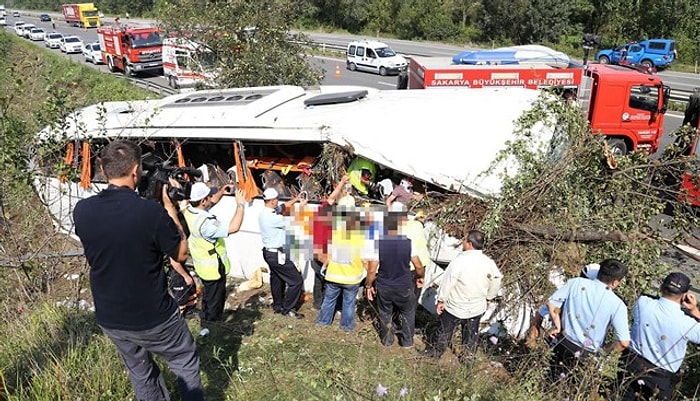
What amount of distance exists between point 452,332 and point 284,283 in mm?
1976

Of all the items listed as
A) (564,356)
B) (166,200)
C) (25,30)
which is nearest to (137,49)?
(166,200)

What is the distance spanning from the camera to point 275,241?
17.3ft

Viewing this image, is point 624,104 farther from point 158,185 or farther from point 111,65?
point 111,65

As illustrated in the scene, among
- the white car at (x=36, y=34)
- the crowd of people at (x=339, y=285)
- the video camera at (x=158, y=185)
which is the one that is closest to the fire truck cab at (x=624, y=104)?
the crowd of people at (x=339, y=285)

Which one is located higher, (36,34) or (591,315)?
(591,315)

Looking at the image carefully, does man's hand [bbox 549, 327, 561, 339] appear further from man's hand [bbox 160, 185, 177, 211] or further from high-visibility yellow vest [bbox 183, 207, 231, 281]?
man's hand [bbox 160, 185, 177, 211]

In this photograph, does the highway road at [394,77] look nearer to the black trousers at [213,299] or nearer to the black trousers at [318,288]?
the black trousers at [318,288]

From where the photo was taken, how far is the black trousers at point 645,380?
3744mm

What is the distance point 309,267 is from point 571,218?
9.71ft

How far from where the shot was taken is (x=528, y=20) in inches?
1312

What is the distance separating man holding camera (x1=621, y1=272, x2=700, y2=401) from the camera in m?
3.62

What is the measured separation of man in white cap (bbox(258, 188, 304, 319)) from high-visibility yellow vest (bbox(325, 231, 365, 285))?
1.71 feet

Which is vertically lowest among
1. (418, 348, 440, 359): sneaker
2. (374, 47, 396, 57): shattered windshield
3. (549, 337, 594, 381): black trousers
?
(418, 348, 440, 359): sneaker

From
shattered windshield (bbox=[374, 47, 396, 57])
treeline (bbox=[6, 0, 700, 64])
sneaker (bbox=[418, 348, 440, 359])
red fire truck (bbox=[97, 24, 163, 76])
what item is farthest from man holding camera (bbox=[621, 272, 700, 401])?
treeline (bbox=[6, 0, 700, 64])
